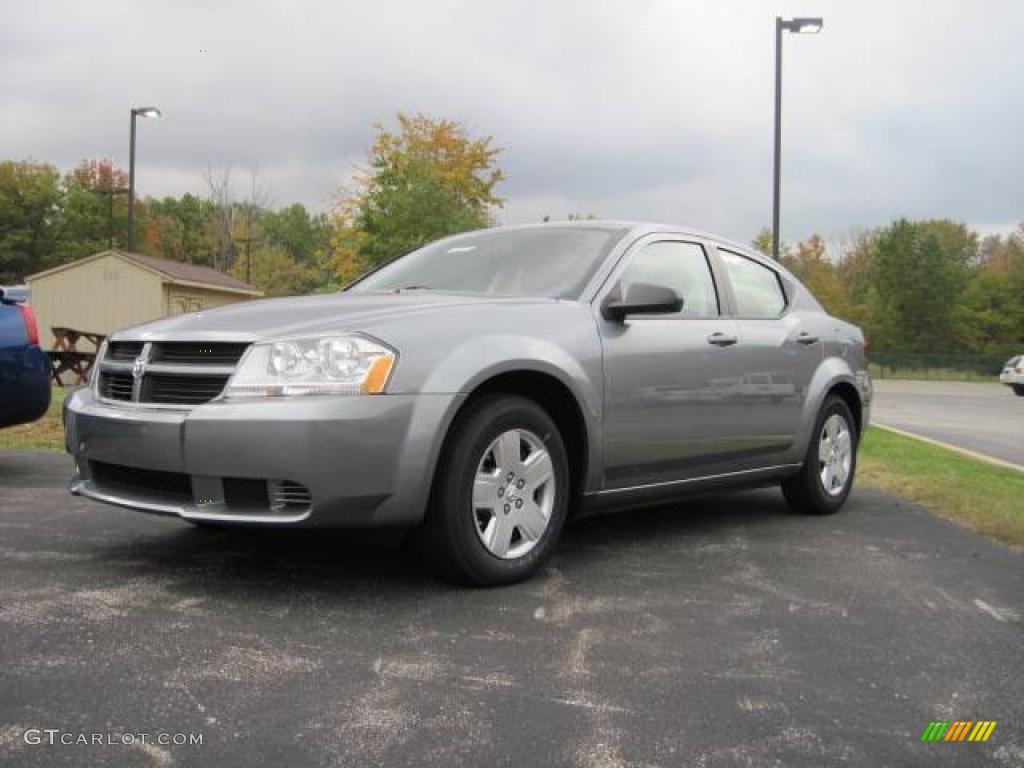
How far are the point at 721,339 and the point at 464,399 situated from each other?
1.89 metres

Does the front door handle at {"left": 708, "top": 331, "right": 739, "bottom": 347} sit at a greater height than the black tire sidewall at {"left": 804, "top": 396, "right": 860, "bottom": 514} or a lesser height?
greater

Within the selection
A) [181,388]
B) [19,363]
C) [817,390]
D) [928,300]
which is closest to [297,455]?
[181,388]

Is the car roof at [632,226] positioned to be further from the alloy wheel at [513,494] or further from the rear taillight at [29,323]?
the rear taillight at [29,323]

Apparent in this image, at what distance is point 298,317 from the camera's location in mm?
3914

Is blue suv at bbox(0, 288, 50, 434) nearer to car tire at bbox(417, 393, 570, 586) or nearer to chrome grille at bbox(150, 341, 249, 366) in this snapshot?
chrome grille at bbox(150, 341, 249, 366)

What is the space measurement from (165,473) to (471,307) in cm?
135

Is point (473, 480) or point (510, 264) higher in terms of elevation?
point (510, 264)

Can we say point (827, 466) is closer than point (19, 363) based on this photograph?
Yes

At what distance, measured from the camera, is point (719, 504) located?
6.54 m

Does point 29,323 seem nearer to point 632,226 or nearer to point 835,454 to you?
point 632,226

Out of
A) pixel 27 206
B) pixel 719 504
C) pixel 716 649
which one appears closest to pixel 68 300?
pixel 719 504

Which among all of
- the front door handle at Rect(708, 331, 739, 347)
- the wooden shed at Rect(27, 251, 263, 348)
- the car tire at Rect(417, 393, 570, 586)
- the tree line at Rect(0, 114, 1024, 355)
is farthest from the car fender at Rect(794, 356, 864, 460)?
the tree line at Rect(0, 114, 1024, 355)

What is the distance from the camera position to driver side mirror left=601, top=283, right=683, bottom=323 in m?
4.47

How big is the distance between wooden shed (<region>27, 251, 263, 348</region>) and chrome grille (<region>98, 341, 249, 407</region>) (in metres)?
26.0
